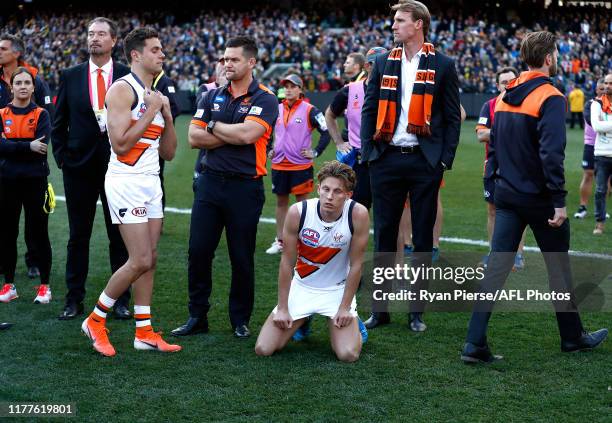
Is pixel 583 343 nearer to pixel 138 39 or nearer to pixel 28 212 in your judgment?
pixel 138 39

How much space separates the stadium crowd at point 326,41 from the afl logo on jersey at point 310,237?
2847cm

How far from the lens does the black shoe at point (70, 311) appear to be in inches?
254

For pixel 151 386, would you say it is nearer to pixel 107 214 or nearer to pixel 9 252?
pixel 107 214

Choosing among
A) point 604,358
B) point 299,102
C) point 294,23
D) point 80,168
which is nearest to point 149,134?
point 80,168

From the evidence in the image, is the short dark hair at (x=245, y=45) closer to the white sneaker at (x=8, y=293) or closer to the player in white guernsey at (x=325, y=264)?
the player in white guernsey at (x=325, y=264)

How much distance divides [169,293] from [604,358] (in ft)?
12.1

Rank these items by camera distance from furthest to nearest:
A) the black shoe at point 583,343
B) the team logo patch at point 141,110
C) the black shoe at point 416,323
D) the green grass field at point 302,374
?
1. the black shoe at point 416,323
2. the black shoe at point 583,343
3. the team logo patch at point 141,110
4. the green grass field at point 302,374

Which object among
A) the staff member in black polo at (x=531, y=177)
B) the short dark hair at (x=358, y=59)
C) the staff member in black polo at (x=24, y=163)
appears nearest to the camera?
the staff member in black polo at (x=531, y=177)

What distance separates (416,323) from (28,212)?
11.7 feet

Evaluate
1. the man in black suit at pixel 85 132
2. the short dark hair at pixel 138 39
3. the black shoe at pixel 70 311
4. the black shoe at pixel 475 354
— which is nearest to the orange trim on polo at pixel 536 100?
the black shoe at pixel 475 354

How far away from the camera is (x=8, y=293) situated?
706 centimetres

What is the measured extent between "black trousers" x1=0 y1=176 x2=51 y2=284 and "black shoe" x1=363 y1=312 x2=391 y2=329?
283 centimetres

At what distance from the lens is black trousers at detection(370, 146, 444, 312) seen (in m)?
5.92

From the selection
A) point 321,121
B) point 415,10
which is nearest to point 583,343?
point 415,10
